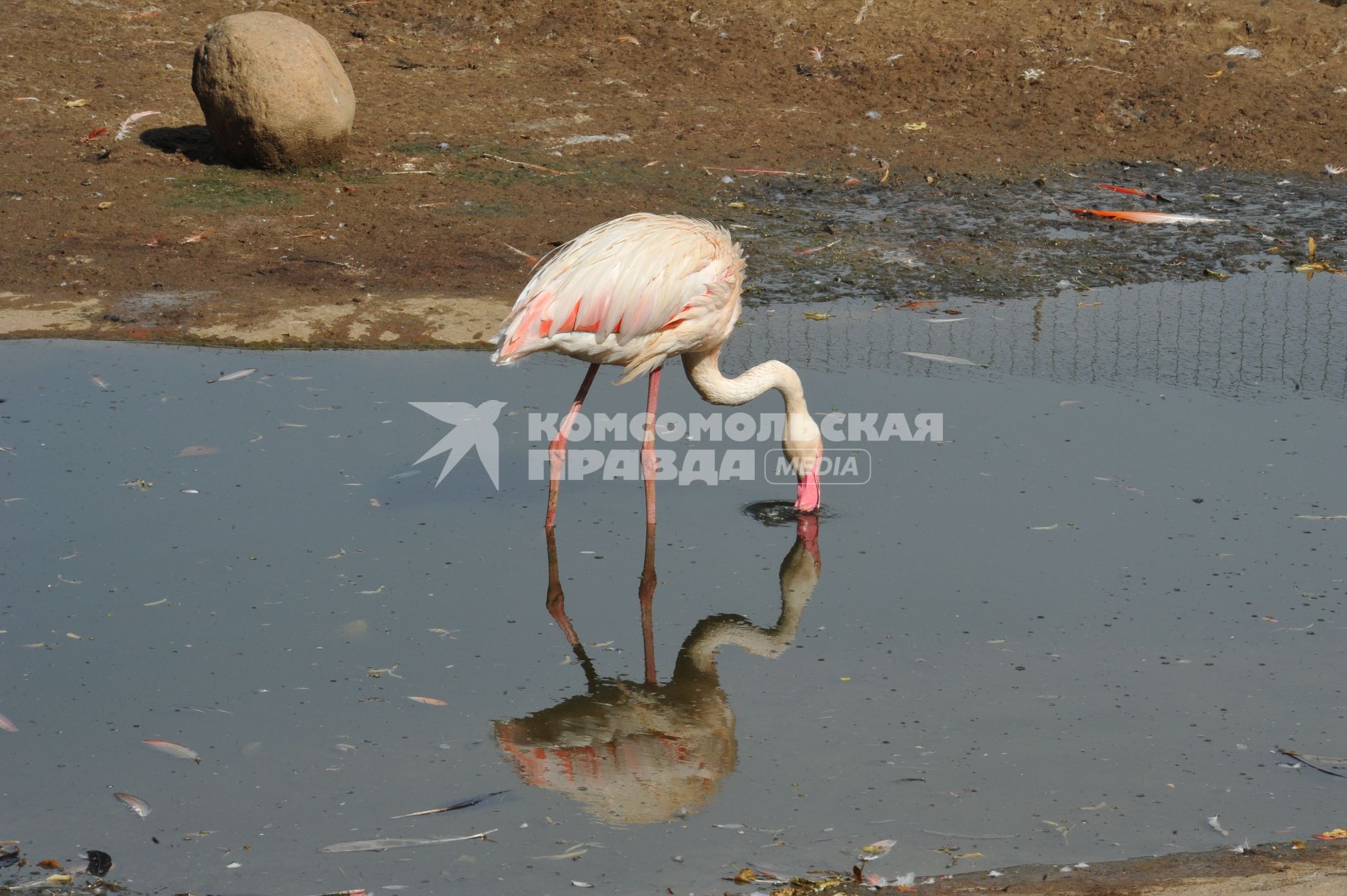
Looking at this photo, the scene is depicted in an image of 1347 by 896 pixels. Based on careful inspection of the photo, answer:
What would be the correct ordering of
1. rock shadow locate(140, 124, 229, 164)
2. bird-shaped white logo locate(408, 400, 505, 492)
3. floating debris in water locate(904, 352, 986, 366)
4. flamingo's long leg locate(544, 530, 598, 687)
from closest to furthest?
1. flamingo's long leg locate(544, 530, 598, 687)
2. bird-shaped white logo locate(408, 400, 505, 492)
3. floating debris in water locate(904, 352, 986, 366)
4. rock shadow locate(140, 124, 229, 164)

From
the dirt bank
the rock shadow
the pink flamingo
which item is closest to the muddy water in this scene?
the pink flamingo

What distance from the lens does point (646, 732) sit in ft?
15.4

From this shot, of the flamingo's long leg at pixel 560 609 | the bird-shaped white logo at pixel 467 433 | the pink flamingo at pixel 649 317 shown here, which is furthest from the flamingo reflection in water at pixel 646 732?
the bird-shaped white logo at pixel 467 433

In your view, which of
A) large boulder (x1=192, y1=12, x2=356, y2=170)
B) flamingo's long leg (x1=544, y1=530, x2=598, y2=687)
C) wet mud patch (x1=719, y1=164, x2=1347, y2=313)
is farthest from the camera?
large boulder (x1=192, y1=12, x2=356, y2=170)

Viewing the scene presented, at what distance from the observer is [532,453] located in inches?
270

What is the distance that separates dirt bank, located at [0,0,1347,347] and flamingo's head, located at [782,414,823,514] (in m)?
2.74

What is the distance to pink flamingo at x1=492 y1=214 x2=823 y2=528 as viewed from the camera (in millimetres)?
5879

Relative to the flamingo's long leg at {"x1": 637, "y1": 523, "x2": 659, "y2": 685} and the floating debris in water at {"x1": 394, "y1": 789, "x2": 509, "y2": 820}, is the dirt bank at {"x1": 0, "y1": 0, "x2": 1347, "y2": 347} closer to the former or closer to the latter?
the flamingo's long leg at {"x1": 637, "y1": 523, "x2": 659, "y2": 685}

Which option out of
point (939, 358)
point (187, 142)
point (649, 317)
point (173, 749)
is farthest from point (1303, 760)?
point (187, 142)

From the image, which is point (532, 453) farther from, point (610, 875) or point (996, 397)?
point (610, 875)

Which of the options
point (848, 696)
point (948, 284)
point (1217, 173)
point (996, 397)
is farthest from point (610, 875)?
point (1217, 173)

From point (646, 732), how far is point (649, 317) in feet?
6.34

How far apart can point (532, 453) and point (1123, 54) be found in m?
9.85

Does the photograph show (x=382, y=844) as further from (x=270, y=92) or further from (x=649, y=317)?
(x=270, y=92)
